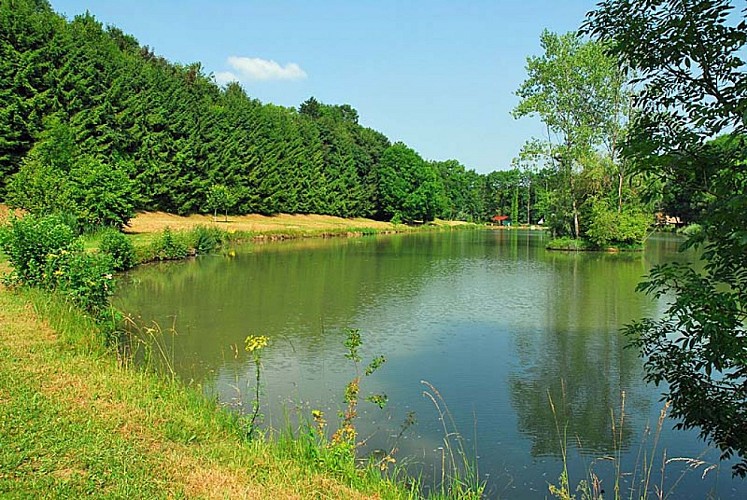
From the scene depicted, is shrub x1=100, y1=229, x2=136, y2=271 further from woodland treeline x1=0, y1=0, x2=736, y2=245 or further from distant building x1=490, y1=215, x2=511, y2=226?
distant building x1=490, y1=215, x2=511, y2=226

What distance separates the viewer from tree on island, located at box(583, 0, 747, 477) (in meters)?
3.70

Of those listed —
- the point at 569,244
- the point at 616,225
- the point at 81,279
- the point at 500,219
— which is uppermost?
the point at 500,219

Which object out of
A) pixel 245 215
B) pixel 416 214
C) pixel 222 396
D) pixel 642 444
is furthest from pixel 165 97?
pixel 642 444

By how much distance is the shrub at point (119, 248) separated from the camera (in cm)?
1644

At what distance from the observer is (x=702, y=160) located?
3904 mm

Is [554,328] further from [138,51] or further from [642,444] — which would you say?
[138,51]

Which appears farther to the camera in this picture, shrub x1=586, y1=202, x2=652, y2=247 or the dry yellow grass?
the dry yellow grass

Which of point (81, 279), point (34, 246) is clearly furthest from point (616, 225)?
point (34, 246)

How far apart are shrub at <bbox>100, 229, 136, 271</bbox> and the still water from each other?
2.86 ft

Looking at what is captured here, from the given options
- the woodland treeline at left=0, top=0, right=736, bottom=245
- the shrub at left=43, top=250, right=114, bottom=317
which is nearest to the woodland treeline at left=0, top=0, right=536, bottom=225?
the woodland treeline at left=0, top=0, right=736, bottom=245

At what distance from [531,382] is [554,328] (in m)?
3.81

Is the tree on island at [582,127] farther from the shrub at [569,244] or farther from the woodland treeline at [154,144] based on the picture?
the woodland treeline at [154,144]

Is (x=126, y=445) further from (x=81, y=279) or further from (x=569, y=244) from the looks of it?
(x=569, y=244)

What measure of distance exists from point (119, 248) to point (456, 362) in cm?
1204
